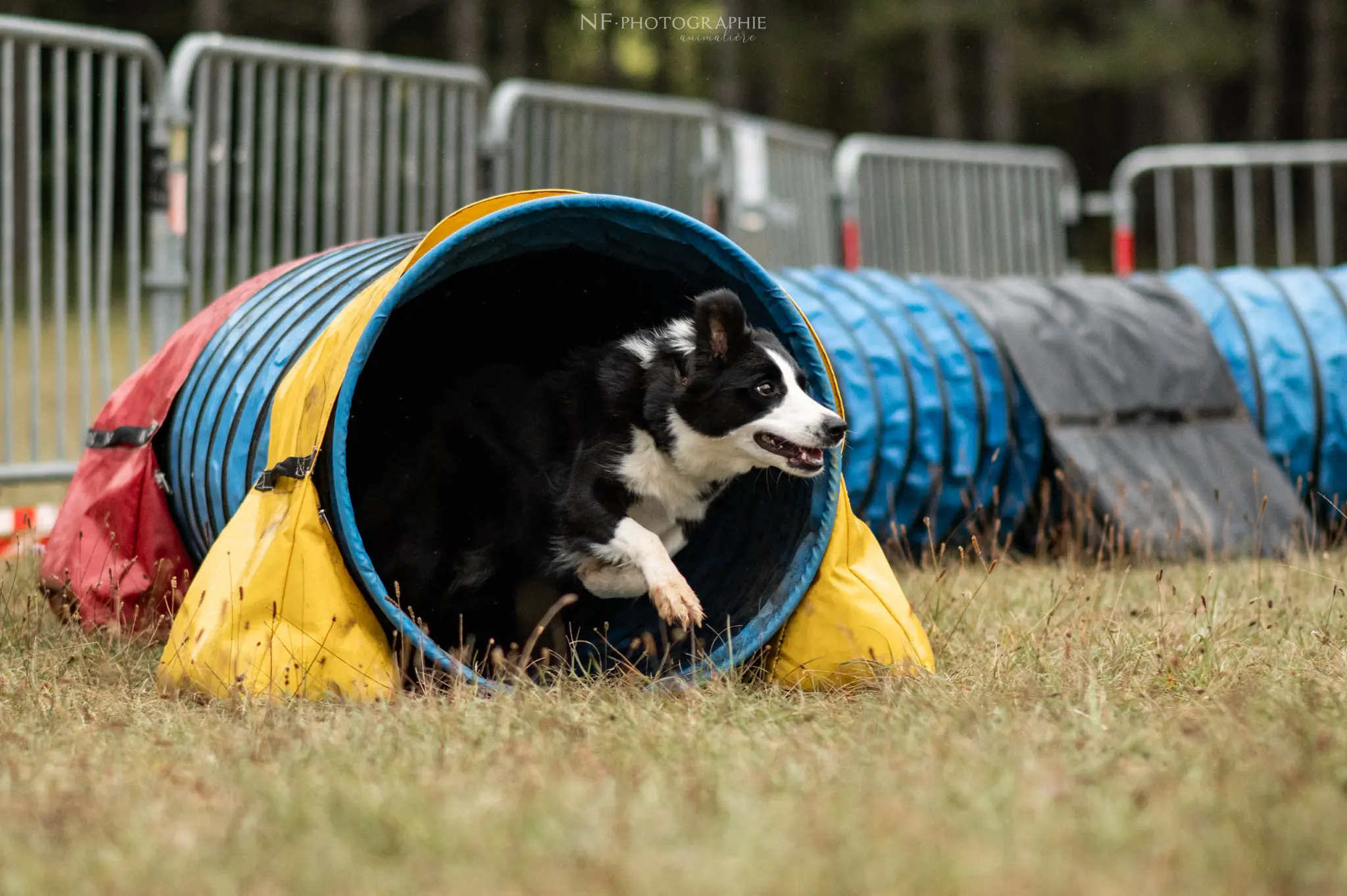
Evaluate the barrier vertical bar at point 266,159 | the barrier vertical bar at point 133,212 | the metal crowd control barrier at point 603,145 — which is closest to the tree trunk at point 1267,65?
the metal crowd control barrier at point 603,145

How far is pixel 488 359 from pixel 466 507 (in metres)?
0.59

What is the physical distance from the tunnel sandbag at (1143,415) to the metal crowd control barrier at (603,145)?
2.50 m

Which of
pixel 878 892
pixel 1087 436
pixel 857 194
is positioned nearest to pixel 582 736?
pixel 878 892

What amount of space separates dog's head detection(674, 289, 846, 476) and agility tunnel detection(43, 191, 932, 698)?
0.17 meters

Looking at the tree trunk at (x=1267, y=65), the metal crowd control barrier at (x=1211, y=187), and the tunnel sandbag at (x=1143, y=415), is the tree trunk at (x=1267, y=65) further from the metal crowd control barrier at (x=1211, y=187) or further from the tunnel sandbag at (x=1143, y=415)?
the tunnel sandbag at (x=1143, y=415)

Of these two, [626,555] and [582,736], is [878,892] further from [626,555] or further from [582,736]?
[626,555]

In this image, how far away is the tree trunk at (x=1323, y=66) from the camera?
2308 cm

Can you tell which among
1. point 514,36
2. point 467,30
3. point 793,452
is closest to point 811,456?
point 793,452

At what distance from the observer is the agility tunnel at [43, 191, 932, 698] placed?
3.73 meters

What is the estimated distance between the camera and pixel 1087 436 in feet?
19.8

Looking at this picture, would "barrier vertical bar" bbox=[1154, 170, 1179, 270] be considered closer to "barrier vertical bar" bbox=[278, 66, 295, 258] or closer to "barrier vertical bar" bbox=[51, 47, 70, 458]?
"barrier vertical bar" bbox=[278, 66, 295, 258]

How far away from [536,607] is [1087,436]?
2.73 meters

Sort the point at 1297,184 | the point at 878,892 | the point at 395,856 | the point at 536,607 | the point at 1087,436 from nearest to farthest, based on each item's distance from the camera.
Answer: the point at 878,892 → the point at 395,856 → the point at 536,607 → the point at 1087,436 → the point at 1297,184

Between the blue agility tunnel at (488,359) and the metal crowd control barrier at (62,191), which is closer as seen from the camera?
the blue agility tunnel at (488,359)
